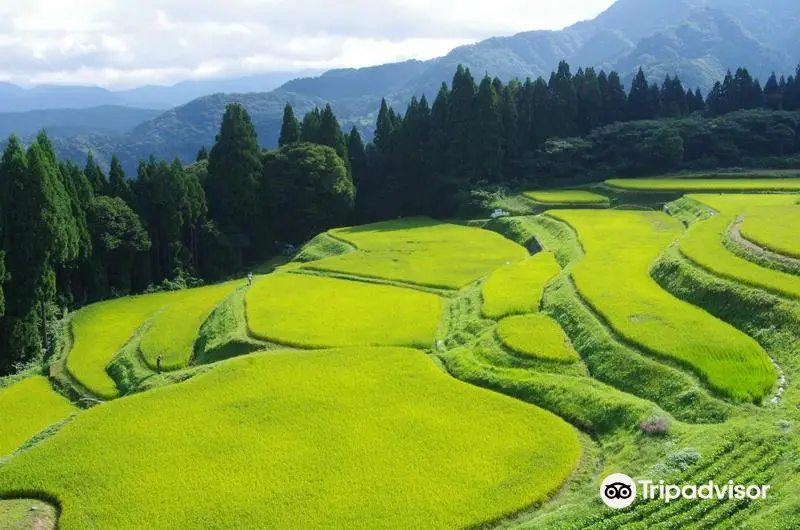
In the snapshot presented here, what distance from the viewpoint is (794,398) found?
16438 millimetres

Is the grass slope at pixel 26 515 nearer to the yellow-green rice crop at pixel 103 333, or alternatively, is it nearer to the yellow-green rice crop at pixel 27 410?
the yellow-green rice crop at pixel 27 410

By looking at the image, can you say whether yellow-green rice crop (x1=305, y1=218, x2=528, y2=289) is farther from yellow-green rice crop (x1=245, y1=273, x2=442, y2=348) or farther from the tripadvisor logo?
the tripadvisor logo

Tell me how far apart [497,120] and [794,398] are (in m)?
49.1

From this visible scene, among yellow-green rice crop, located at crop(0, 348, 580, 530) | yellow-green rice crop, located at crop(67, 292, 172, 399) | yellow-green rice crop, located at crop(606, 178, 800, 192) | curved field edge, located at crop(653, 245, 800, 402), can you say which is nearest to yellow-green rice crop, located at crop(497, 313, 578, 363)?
yellow-green rice crop, located at crop(0, 348, 580, 530)

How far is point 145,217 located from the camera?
2024 inches

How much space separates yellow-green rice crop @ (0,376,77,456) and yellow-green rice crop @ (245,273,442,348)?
7919 millimetres

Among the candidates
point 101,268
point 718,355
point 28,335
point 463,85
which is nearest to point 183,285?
point 101,268

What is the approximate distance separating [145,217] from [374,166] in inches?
989

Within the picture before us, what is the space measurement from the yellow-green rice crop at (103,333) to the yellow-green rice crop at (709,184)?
114 ft

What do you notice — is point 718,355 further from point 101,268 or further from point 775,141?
point 775,141

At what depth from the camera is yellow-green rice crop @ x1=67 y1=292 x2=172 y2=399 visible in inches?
1137

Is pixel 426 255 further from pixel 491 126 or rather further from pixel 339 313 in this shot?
pixel 491 126

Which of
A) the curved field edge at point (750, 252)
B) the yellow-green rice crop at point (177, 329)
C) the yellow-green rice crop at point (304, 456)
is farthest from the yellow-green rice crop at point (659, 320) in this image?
the yellow-green rice crop at point (177, 329)

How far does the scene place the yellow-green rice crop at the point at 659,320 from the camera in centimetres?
1805
